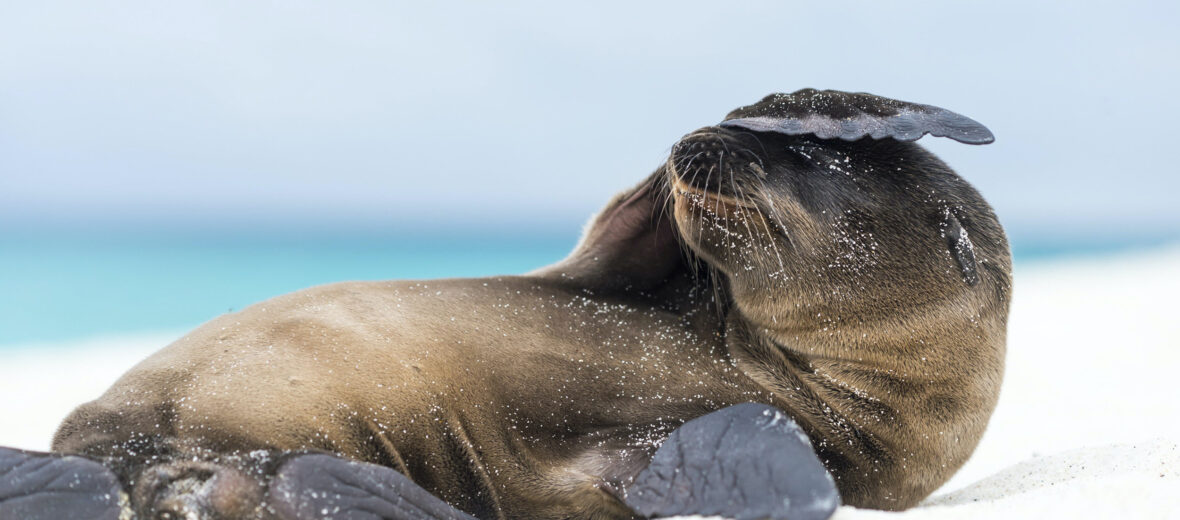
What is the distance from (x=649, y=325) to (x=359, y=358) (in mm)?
1106

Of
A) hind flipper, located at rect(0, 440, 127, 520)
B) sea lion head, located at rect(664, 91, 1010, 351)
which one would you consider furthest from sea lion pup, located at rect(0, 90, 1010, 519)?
hind flipper, located at rect(0, 440, 127, 520)

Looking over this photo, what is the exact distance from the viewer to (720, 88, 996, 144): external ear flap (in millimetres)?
Answer: 3129

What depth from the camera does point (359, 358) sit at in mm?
3205

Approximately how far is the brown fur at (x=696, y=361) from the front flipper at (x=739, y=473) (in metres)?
0.34

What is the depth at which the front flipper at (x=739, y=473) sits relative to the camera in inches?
95.6

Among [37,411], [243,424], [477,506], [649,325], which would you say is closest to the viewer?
[243,424]

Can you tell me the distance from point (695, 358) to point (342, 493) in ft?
4.92

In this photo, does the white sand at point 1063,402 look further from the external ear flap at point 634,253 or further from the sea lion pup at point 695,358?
the external ear flap at point 634,253

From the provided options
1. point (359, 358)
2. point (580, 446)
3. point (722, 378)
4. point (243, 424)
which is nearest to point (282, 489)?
point (243, 424)

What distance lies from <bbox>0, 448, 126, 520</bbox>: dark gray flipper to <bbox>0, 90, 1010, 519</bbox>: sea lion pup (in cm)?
29

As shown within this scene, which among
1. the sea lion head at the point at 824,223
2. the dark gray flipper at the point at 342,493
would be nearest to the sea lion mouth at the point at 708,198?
the sea lion head at the point at 824,223

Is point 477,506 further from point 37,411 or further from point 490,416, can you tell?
point 37,411

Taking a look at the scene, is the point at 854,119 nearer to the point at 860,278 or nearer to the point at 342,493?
the point at 860,278

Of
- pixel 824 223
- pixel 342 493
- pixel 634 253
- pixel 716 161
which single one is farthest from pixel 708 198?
pixel 342 493
